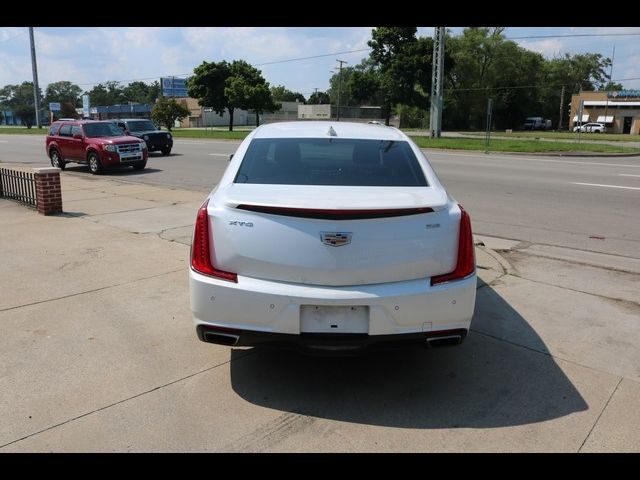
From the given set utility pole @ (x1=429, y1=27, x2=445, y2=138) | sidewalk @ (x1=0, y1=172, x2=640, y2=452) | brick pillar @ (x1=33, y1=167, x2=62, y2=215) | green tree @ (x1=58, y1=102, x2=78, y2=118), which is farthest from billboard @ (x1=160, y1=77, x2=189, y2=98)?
sidewalk @ (x1=0, y1=172, x2=640, y2=452)

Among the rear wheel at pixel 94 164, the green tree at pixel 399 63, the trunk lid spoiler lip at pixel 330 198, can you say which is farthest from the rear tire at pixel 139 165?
the green tree at pixel 399 63

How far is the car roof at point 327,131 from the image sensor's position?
4.46 meters

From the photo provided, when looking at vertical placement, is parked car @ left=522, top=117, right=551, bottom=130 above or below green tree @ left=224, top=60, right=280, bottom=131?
below

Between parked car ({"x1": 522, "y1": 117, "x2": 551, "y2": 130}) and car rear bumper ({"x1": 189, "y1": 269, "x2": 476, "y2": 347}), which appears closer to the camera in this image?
car rear bumper ({"x1": 189, "y1": 269, "x2": 476, "y2": 347})

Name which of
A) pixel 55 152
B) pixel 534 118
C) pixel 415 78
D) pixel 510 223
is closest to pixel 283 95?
pixel 534 118

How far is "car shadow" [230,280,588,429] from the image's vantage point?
133 inches

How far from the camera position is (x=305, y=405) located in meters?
3.47

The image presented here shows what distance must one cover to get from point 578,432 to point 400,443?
1.05 m

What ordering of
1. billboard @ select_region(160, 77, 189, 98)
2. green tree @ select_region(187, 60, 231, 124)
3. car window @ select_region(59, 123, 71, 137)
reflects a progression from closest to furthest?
car window @ select_region(59, 123, 71, 137) < green tree @ select_region(187, 60, 231, 124) < billboard @ select_region(160, 77, 189, 98)

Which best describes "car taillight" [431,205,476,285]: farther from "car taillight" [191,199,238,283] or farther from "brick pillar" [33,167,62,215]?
"brick pillar" [33,167,62,215]

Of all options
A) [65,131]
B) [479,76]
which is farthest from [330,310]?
[479,76]

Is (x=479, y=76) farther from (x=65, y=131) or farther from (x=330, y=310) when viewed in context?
(x=330, y=310)

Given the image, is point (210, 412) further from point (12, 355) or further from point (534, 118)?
point (534, 118)

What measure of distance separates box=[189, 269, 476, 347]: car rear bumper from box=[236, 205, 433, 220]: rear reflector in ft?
1.35
